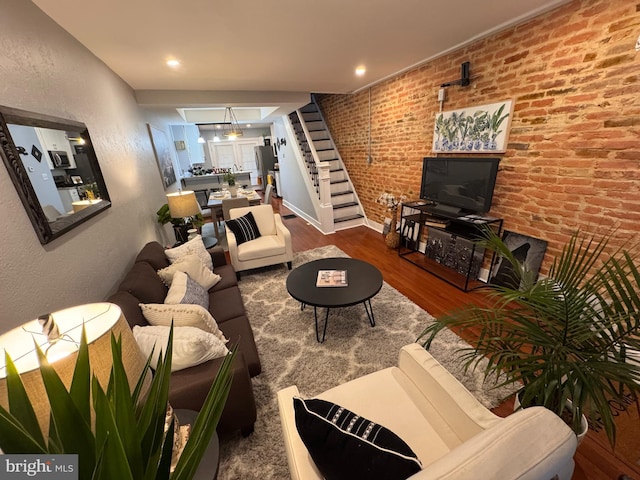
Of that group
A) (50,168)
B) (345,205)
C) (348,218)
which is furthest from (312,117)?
(50,168)

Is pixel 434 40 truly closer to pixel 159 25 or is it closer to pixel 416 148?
pixel 416 148

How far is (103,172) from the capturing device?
6.97ft

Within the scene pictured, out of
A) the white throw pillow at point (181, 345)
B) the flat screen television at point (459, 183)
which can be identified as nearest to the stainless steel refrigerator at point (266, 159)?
the flat screen television at point (459, 183)

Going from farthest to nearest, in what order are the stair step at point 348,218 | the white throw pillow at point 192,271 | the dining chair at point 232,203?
the stair step at point 348,218
the dining chair at point 232,203
the white throw pillow at point 192,271

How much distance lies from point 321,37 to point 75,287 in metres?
2.63

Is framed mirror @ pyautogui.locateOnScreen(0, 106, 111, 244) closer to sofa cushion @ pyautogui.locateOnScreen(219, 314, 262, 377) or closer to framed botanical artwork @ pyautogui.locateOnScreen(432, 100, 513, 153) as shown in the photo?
sofa cushion @ pyautogui.locateOnScreen(219, 314, 262, 377)

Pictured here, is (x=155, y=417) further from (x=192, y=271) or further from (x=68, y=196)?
(x=192, y=271)

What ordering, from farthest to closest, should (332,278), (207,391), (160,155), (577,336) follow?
(160,155)
(332,278)
(207,391)
(577,336)

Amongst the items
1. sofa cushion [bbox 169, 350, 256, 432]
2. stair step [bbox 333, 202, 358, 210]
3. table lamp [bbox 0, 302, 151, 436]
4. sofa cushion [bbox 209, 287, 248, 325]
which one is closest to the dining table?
stair step [bbox 333, 202, 358, 210]

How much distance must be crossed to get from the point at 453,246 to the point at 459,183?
724 millimetres

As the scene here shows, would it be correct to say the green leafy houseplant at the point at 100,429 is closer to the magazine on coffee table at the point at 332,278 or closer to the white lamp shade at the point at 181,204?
Result: the magazine on coffee table at the point at 332,278

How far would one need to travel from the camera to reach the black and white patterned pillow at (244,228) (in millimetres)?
3305

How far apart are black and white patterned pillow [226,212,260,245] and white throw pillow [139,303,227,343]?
183 cm

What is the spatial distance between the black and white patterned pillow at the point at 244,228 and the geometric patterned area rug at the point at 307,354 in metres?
0.74
